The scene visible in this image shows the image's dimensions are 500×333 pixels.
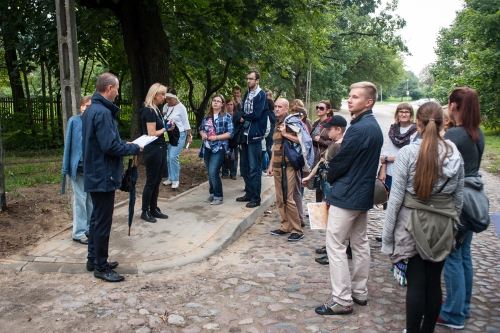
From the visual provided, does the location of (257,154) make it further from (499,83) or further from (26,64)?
(499,83)

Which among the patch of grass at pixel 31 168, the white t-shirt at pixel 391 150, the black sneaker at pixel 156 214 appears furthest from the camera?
the patch of grass at pixel 31 168

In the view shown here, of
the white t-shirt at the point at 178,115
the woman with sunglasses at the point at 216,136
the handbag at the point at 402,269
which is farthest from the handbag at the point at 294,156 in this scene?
the white t-shirt at the point at 178,115

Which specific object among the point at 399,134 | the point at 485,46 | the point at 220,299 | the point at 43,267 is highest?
the point at 485,46

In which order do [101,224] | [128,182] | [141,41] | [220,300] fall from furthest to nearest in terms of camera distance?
[141,41]
[128,182]
[101,224]
[220,300]

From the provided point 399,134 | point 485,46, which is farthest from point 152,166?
point 485,46

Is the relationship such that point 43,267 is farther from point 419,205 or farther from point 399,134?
point 399,134

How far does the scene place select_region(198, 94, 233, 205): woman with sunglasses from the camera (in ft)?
24.9

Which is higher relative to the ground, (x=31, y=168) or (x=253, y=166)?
(x=253, y=166)

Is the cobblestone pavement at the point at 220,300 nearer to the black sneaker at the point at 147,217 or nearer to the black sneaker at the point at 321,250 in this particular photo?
the black sneaker at the point at 321,250

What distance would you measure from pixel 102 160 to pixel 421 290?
10.4 feet

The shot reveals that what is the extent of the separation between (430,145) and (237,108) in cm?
681

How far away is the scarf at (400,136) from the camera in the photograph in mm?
5883

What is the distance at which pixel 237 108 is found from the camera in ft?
32.3

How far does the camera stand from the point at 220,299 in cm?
440
